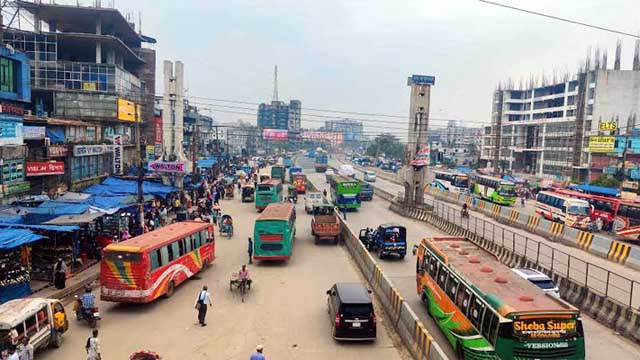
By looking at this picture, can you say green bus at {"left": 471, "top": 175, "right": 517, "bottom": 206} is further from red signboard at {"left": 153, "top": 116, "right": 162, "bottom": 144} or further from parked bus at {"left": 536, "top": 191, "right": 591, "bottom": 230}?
red signboard at {"left": 153, "top": 116, "right": 162, "bottom": 144}

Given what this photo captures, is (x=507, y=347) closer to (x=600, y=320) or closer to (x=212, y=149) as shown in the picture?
(x=600, y=320)

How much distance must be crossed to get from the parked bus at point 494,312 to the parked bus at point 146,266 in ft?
29.6

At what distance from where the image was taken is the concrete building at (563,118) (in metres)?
76.7

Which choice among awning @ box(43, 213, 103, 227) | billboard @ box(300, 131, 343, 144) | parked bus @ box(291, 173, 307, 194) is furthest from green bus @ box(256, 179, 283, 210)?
billboard @ box(300, 131, 343, 144)

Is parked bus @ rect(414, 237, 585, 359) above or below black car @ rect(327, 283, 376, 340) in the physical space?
above

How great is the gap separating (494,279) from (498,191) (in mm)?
38350

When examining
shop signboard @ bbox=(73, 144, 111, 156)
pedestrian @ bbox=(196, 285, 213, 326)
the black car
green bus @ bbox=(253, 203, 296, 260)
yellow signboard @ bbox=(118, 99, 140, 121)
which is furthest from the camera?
yellow signboard @ bbox=(118, 99, 140, 121)

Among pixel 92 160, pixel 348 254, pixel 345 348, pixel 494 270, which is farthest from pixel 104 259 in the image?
pixel 92 160

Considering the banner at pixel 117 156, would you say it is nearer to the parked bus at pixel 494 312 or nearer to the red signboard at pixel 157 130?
the red signboard at pixel 157 130

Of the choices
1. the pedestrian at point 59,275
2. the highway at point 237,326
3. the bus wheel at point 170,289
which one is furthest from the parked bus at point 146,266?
the pedestrian at point 59,275

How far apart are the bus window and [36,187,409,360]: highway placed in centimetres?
147

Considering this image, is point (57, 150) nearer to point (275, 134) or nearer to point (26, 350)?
point (26, 350)

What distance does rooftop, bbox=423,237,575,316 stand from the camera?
10133 mm

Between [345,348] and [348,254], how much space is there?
40.8 ft
